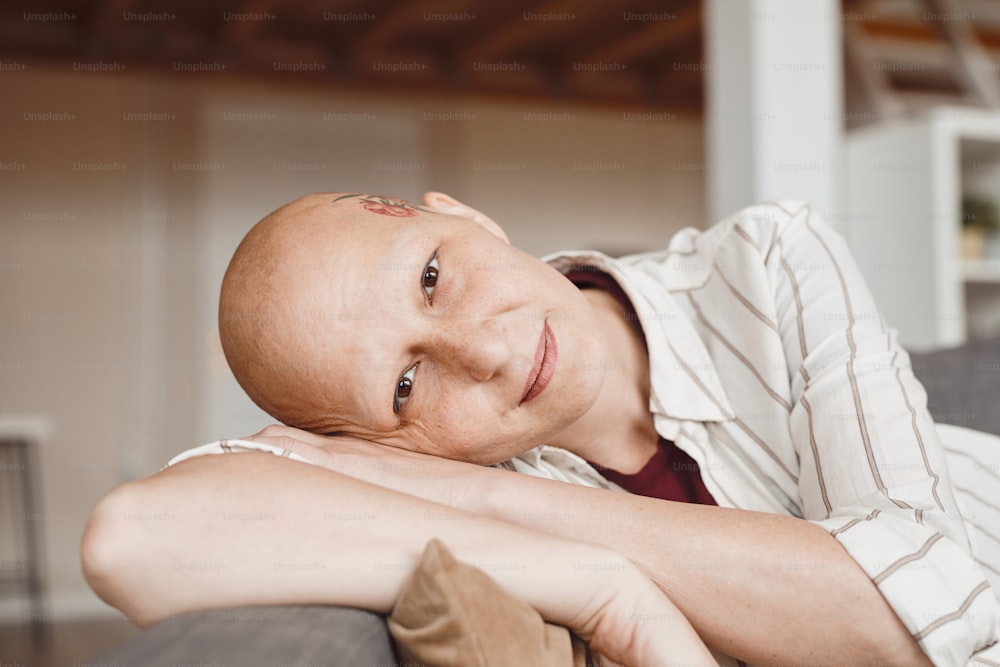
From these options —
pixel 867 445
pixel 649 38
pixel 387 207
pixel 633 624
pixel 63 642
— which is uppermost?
pixel 649 38

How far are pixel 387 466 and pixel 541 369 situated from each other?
0.22m

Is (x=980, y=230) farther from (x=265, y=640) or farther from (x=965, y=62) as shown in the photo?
(x=265, y=640)

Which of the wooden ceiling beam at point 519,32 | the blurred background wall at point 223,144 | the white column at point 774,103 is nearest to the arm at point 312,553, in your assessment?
the white column at point 774,103

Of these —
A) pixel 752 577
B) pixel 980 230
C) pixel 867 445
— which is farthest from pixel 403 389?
pixel 980 230

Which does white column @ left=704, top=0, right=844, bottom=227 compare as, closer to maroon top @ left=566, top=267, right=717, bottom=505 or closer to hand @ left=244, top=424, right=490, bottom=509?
maroon top @ left=566, top=267, right=717, bottom=505

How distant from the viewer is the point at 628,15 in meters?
5.78

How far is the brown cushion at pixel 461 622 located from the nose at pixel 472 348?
30 centimetres

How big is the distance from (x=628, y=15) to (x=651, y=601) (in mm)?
5273

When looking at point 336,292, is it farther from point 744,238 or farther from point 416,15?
point 416,15

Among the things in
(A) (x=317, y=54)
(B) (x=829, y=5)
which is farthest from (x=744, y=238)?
(A) (x=317, y=54)

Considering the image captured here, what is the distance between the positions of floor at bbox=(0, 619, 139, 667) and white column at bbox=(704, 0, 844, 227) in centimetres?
284

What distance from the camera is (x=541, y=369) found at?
1.20 meters

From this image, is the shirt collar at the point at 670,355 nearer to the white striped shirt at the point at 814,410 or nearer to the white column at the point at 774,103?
the white striped shirt at the point at 814,410

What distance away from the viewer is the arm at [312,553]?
35.6 inches
